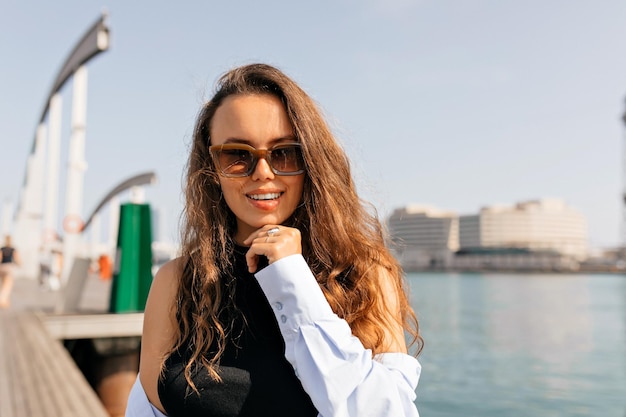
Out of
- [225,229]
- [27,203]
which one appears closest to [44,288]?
[27,203]

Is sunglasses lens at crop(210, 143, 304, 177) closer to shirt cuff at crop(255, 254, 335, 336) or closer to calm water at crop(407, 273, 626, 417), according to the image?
shirt cuff at crop(255, 254, 335, 336)

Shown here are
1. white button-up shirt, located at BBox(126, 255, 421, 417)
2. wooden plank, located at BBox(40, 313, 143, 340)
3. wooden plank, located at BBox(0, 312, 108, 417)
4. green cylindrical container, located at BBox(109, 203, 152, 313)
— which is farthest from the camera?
green cylindrical container, located at BBox(109, 203, 152, 313)

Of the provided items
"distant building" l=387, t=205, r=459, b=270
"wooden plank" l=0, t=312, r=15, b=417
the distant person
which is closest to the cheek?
"wooden plank" l=0, t=312, r=15, b=417

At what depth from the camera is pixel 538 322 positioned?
38500 mm

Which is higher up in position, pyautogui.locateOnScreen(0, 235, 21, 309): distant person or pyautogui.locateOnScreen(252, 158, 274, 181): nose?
pyautogui.locateOnScreen(252, 158, 274, 181): nose

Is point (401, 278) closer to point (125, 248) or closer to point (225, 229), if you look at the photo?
point (225, 229)

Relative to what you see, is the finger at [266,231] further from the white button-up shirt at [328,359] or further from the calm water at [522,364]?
the calm water at [522,364]

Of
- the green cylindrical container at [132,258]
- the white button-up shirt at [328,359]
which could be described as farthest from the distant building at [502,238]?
the white button-up shirt at [328,359]

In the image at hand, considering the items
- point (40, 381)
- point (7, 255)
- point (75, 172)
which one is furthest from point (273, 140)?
point (75, 172)

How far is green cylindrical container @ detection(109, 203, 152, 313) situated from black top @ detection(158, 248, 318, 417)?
856 centimetres

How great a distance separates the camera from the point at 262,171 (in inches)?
53.2

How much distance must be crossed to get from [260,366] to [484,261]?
135904 millimetres

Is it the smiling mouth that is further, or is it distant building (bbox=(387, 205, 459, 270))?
distant building (bbox=(387, 205, 459, 270))

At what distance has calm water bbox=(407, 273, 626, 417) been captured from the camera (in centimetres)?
1852
